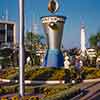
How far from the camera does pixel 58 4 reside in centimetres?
2709

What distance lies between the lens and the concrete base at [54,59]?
27141 mm

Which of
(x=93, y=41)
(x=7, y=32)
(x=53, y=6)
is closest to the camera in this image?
(x=53, y=6)

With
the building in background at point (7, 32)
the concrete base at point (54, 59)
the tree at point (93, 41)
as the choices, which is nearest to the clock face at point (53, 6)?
the concrete base at point (54, 59)

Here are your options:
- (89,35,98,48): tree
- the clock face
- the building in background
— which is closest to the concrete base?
the clock face

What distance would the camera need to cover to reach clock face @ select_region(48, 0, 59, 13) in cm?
2703

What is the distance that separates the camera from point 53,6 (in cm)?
2714

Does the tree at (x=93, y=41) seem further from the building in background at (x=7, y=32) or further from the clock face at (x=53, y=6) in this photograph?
the clock face at (x=53, y=6)

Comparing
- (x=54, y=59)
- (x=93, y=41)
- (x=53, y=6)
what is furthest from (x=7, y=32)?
(x=54, y=59)

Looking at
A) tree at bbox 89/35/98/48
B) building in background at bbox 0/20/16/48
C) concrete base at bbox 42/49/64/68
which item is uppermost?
building in background at bbox 0/20/16/48

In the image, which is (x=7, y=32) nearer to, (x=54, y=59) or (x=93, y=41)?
(x=93, y=41)

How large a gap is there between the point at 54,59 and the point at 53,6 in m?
4.22

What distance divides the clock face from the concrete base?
3203 mm

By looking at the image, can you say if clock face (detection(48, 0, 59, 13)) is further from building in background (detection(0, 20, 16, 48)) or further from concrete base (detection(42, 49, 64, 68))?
building in background (detection(0, 20, 16, 48))

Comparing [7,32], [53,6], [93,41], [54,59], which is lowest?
[54,59]
